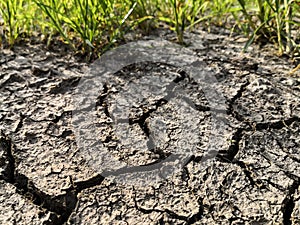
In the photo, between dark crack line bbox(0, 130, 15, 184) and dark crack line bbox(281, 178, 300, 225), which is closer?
dark crack line bbox(281, 178, 300, 225)

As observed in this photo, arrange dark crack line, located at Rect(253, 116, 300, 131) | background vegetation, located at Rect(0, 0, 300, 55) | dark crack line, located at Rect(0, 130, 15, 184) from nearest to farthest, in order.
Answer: dark crack line, located at Rect(0, 130, 15, 184), dark crack line, located at Rect(253, 116, 300, 131), background vegetation, located at Rect(0, 0, 300, 55)

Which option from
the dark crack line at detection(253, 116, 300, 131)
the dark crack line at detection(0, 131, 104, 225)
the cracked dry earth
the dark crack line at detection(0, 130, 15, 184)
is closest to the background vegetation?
the cracked dry earth

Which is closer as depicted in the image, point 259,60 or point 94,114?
point 94,114

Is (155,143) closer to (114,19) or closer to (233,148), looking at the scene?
(233,148)

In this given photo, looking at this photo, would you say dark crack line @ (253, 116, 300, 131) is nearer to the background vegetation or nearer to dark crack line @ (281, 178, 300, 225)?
dark crack line @ (281, 178, 300, 225)

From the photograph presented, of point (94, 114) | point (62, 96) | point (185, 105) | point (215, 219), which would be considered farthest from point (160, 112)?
point (215, 219)

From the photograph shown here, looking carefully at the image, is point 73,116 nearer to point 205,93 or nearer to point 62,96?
point 62,96
